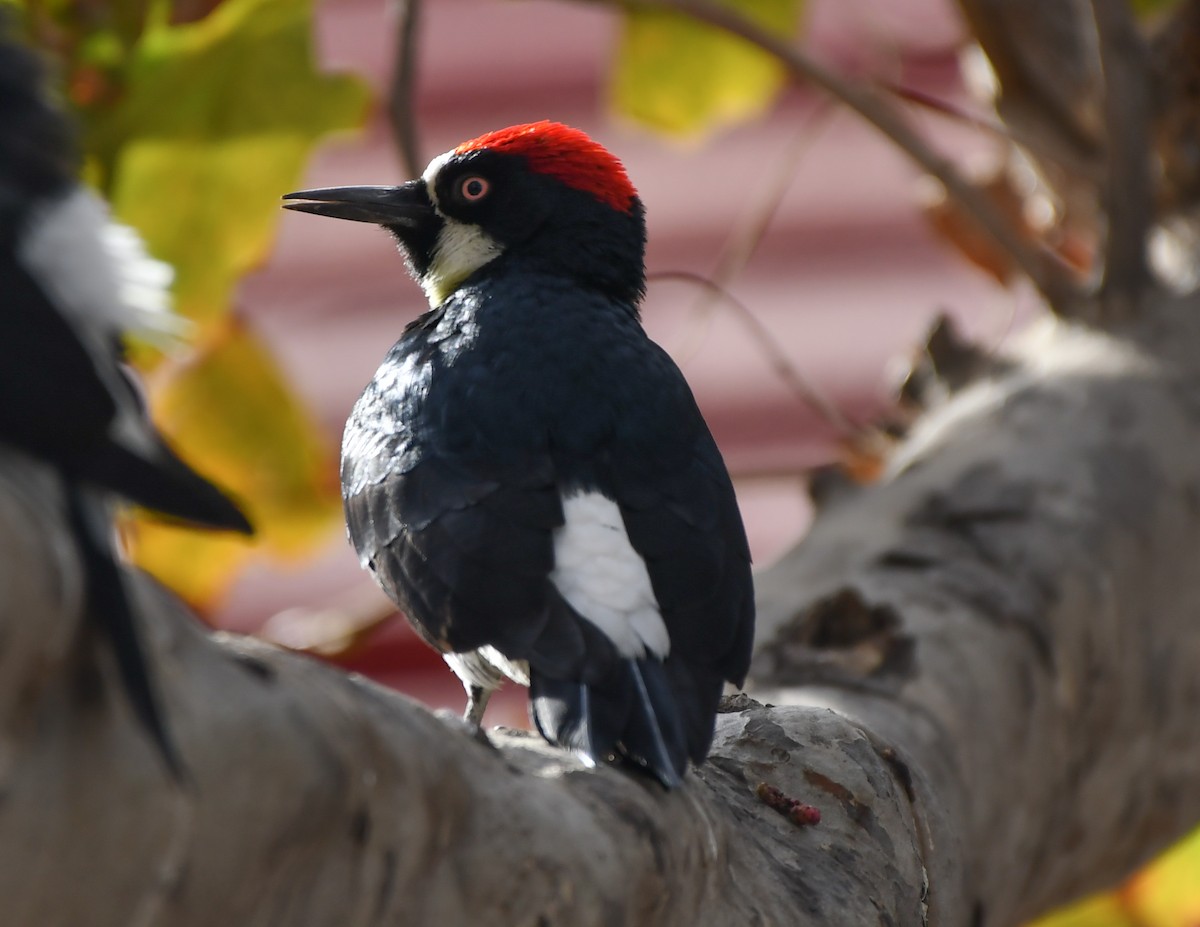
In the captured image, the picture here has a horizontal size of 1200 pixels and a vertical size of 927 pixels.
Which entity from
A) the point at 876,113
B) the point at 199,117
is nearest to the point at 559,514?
the point at 876,113

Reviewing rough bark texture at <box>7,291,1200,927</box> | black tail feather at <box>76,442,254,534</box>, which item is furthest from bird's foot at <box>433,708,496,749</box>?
black tail feather at <box>76,442,254,534</box>

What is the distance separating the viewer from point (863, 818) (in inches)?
71.7

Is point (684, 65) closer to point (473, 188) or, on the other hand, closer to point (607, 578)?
point (473, 188)

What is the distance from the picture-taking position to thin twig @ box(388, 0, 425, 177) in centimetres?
287

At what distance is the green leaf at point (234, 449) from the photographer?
10.7ft

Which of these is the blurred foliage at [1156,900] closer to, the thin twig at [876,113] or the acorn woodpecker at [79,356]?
the thin twig at [876,113]

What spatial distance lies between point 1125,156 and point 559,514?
145 centimetres

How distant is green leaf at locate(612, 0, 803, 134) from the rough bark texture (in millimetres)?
983

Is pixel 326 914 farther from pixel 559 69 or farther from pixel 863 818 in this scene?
pixel 559 69

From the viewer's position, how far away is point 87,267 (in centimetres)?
140

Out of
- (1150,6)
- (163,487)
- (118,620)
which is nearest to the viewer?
(118,620)

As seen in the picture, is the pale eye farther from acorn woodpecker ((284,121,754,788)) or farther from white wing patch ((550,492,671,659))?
white wing patch ((550,492,671,659))

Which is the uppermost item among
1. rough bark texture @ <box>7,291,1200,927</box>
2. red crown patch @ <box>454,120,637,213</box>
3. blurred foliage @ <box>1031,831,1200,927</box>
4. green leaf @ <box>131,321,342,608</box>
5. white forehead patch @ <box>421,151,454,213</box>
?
red crown patch @ <box>454,120,637,213</box>

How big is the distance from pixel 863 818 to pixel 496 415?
68 centimetres
